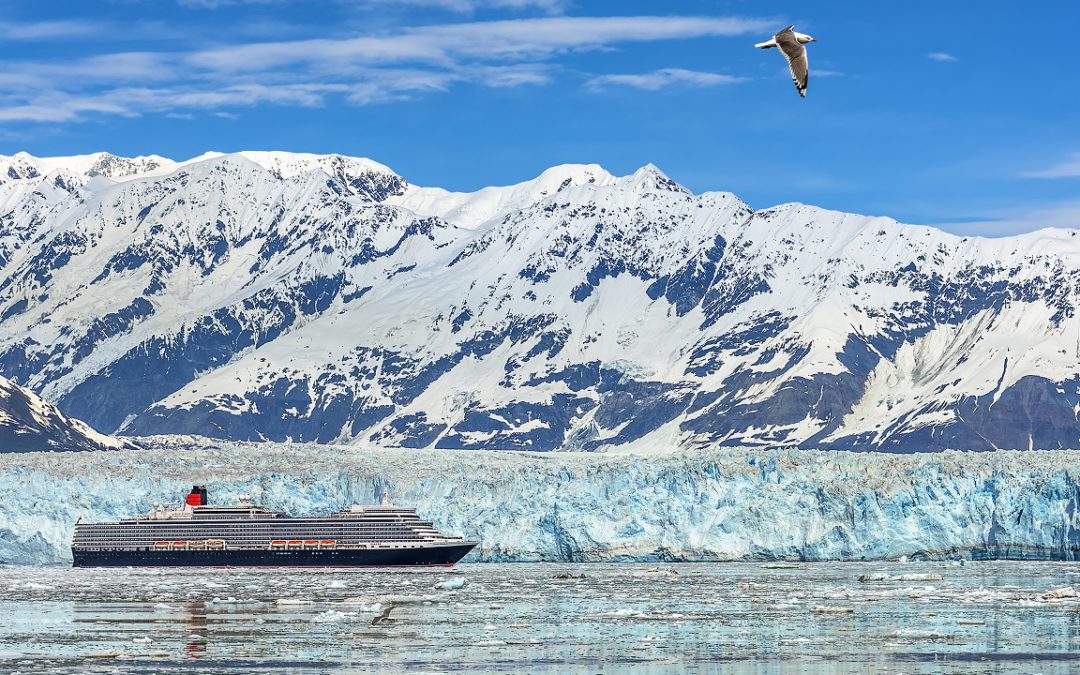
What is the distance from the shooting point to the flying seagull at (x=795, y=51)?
116ft

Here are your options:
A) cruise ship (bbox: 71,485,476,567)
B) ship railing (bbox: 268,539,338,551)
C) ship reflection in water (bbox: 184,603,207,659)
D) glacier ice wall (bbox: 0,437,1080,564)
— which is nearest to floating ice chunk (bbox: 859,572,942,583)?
glacier ice wall (bbox: 0,437,1080,564)

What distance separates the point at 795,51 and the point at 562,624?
36202 millimetres

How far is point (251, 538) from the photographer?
13862cm

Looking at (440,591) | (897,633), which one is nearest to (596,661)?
(897,633)

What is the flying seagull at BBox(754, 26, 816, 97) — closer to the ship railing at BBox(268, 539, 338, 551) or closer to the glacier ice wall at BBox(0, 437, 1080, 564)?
the glacier ice wall at BBox(0, 437, 1080, 564)

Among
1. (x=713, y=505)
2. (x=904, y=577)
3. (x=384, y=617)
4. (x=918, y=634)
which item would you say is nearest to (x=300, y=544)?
(x=713, y=505)

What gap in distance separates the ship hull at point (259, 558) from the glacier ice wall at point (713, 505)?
10.0 ft

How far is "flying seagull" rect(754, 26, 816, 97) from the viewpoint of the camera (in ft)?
116

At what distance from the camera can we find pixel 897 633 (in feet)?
208

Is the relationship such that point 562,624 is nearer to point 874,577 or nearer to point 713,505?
point 874,577

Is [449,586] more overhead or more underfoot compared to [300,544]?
more underfoot

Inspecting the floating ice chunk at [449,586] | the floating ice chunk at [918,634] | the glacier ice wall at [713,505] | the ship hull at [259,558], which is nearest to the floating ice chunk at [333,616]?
the floating ice chunk at [449,586]

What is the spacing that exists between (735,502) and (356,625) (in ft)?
182

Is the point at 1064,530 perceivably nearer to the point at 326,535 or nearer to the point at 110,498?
the point at 326,535
